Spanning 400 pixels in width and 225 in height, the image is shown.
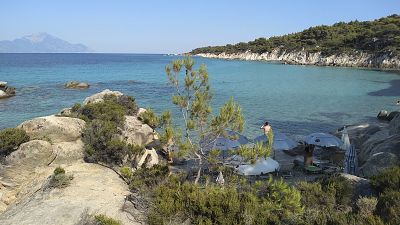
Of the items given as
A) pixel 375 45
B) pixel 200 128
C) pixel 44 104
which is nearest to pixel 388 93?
pixel 44 104

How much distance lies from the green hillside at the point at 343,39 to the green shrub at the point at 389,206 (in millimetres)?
106821

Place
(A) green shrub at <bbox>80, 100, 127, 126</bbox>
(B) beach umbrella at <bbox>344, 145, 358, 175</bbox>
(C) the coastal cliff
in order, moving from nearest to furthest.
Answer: (B) beach umbrella at <bbox>344, 145, 358, 175</bbox>
(A) green shrub at <bbox>80, 100, 127, 126</bbox>
(C) the coastal cliff

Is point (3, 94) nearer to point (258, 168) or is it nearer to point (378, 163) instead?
point (258, 168)

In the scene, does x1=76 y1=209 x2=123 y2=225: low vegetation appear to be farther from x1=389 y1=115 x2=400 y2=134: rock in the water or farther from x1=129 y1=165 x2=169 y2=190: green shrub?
x1=389 y1=115 x2=400 y2=134: rock in the water

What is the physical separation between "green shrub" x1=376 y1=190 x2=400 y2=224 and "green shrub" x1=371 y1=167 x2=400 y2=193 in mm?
295

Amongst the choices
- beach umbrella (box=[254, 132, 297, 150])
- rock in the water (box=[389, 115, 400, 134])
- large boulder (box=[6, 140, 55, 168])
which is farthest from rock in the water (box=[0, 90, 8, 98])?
rock in the water (box=[389, 115, 400, 134])

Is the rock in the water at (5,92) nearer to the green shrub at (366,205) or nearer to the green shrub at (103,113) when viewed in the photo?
the green shrub at (103,113)

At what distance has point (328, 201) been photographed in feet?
32.6

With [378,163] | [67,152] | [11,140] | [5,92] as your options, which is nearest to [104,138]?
[67,152]

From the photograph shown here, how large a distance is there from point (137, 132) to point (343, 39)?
126 meters

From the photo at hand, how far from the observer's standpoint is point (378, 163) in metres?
14.8

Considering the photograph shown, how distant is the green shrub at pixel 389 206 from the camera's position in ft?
27.0

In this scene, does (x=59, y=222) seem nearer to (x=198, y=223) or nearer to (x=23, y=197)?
(x=198, y=223)

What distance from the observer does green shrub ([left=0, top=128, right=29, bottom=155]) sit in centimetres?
1576
